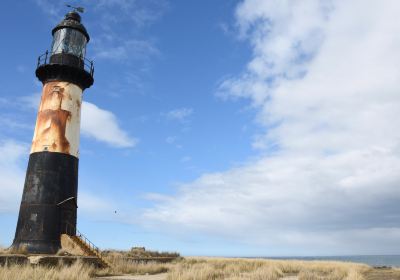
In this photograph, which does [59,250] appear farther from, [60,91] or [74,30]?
[74,30]

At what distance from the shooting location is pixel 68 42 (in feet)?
74.6

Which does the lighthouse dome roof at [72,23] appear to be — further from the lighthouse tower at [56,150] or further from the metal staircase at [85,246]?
the metal staircase at [85,246]

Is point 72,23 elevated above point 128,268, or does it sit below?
above

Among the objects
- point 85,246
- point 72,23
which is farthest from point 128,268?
point 72,23

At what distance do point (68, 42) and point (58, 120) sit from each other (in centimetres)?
490

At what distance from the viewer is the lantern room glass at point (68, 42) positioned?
22609 millimetres

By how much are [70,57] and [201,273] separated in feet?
46.4

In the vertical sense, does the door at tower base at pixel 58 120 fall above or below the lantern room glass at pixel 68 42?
below

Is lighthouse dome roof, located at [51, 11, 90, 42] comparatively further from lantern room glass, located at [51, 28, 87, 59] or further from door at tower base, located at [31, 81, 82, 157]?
door at tower base, located at [31, 81, 82, 157]

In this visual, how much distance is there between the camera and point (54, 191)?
20.4m

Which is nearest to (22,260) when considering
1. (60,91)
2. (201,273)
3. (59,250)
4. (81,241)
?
(59,250)

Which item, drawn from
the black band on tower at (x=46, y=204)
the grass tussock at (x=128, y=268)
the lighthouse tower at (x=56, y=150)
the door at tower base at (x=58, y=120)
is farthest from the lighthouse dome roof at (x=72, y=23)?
the grass tussock at (x=128, y=268)

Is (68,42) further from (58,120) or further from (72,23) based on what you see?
(58,120)

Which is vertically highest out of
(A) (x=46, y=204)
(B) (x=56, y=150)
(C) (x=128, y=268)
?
(B) (x=56, y=150)
